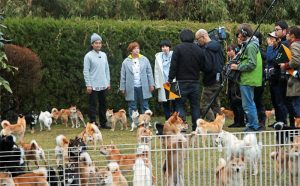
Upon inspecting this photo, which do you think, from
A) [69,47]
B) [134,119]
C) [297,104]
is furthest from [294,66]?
[69,47]

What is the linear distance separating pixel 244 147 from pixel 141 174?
1.13 meters

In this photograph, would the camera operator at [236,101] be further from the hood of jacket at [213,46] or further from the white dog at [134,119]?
the white dog at [134,119]

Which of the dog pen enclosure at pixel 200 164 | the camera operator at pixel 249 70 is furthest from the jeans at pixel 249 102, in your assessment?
the dog pen enclosure at pixel 200 164

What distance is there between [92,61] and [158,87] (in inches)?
56.4

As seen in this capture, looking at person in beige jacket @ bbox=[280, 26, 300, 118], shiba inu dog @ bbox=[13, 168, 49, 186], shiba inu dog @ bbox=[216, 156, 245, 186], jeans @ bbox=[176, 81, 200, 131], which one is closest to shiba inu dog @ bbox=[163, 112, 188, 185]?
shiba inu dog @ bbox=[216, 156, 245, 186]

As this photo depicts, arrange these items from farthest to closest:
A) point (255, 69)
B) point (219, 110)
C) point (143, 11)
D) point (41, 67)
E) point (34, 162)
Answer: point (143, 11)
point (41, 67)
point (219, 110)
point (255, 69)
point (34, 162)

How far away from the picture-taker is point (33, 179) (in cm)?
720

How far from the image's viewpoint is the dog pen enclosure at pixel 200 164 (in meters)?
7.27

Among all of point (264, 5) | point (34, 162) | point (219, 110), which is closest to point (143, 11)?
point (264, 5)

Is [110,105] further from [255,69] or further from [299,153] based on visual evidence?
[299,153]

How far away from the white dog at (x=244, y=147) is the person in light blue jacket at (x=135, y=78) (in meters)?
6.31

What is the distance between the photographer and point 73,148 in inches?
295

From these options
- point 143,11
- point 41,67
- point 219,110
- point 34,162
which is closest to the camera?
point 34,162

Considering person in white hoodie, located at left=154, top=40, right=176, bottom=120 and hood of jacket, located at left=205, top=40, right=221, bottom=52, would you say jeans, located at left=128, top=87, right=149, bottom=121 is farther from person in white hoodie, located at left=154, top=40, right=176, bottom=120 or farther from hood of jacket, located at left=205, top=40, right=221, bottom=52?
hood of jacket, located at left=205, top=40, right=221, bottom=52
